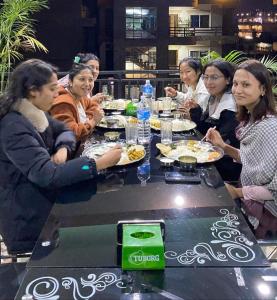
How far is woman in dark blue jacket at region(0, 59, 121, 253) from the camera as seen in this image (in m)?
1.55

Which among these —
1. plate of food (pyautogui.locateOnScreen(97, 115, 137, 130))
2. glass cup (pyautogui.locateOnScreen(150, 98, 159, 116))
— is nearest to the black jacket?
plate of food (pyautogui.locateOnScreen(97, 115, 137, 130))

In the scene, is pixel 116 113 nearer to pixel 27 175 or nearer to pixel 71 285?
pixel 27 175

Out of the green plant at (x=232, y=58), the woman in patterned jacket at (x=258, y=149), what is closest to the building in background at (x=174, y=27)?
the green plant at (x=232, y=58)

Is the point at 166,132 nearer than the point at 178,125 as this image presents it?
Yes

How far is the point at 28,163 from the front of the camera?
5.05 ft

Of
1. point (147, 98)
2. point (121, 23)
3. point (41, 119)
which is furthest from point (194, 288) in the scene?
point (121, 23)

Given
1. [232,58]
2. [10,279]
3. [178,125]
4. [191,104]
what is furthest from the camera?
[232,58]

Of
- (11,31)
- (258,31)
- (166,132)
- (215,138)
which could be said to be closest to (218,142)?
(215,138)

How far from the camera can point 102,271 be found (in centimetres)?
104

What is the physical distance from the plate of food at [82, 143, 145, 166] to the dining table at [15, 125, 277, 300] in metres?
0.23

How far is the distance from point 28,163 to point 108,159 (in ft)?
1.10

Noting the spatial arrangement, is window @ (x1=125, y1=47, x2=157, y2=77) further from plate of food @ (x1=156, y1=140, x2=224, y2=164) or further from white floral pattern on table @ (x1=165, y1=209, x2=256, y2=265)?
white floral pattern on table @ (x1=165, y1=209, x2=256, y2=265)

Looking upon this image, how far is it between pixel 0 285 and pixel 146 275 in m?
0.60

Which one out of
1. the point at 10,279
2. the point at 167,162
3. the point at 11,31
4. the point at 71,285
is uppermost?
the point at 11,31
